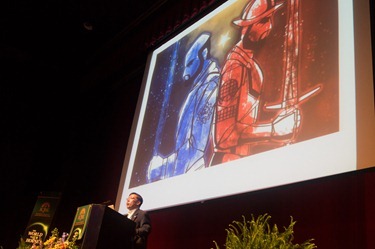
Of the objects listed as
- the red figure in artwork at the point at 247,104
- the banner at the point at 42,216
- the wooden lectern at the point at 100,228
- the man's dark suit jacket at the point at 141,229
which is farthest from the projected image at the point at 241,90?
the banner at the point at 42,216

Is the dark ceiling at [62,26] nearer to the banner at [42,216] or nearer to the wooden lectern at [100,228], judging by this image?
the banner at [42,216]

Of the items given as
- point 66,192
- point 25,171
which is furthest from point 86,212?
point 25,171

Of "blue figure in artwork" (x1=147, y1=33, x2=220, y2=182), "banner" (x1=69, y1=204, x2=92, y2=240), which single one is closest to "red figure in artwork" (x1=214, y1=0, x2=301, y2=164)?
"blue figure in artwork" (x1=147, y1=33, x2=220, y2=182)

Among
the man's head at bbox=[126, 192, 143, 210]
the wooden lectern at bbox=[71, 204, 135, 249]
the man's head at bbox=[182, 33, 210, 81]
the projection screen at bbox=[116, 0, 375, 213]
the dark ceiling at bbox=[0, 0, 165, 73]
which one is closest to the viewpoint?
the wooden lectern at bbox=[71, 204, 135, 249]

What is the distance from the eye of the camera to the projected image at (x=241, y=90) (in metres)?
2.41

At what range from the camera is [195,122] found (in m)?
3.24

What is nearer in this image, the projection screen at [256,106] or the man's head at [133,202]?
the projection screen at [256,106]

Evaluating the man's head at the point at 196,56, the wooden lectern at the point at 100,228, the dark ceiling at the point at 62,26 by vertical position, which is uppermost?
the dark ceiling at the point at 62,26

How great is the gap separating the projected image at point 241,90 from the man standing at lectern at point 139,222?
0.42 meters

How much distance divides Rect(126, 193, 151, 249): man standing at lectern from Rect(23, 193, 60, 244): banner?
9.64 ft

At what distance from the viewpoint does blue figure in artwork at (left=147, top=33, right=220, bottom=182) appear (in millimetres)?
3041

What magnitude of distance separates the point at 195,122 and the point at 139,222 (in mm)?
996

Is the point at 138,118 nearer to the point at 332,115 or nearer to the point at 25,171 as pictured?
the point at 332,115

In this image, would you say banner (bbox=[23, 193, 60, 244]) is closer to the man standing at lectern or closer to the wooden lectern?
the man standing at lectern
